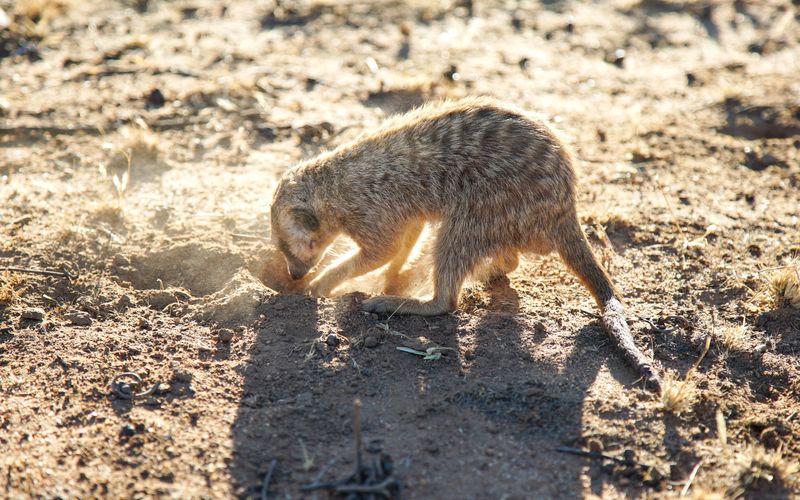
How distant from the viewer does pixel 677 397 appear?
391 cm

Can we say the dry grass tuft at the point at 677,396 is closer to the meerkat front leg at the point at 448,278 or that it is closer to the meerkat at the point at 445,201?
the meerkat at the point at 445,201

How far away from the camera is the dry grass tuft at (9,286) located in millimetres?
4634

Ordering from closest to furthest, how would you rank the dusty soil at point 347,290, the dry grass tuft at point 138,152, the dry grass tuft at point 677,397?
the dusty soil at point 347,290 < the dry grass tuft at point 677,397 < the dry grass tuft at point 138,152

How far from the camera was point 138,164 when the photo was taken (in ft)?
21.6

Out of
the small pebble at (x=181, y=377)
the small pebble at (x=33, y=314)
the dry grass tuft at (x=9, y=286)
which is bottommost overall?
the small pebble at (x=181, y=377)

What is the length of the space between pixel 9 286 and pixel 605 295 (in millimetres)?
3958

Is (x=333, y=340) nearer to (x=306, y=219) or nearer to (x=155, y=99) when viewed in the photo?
(x=306, y=219)

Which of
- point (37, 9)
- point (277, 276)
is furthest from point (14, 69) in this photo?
point (277, 276)

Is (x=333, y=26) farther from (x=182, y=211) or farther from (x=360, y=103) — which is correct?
(x=182, y=211)

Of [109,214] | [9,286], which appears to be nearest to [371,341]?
[9,286]

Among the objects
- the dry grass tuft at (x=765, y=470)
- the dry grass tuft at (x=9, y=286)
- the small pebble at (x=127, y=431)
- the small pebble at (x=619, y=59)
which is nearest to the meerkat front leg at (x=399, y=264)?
the small pebble at (x=127, y=431)

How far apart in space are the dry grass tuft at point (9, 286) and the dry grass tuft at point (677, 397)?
4.09 meters

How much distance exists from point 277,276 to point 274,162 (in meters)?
1.66

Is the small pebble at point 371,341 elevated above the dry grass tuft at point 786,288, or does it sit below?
above
